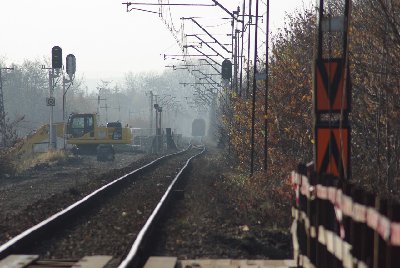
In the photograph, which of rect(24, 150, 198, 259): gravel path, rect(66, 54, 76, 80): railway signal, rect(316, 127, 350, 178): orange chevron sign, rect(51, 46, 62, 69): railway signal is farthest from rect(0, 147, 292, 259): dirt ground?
rect(66, 54, 76, 80): railway signal

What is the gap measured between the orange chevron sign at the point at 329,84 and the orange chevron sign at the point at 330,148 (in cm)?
33

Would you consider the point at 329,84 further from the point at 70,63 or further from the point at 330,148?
the point at 70,63

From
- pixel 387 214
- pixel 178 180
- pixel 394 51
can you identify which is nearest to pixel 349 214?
pixel 387 214

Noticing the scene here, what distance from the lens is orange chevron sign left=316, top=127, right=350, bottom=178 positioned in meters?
10.2

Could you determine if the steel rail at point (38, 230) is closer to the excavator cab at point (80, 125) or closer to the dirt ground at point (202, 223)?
the dirt ground at point (202, 223)

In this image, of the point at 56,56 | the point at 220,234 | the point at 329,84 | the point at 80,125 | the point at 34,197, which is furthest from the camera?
the point at 80,125

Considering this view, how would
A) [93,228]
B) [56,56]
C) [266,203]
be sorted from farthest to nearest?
1. [56,56]
2. [266,203]
3. [93,228]

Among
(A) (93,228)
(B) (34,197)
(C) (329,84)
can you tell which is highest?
(C) (329,84)

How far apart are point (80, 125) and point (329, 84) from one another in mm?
40162

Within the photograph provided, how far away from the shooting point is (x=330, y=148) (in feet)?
33.1

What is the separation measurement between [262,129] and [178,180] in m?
3.36

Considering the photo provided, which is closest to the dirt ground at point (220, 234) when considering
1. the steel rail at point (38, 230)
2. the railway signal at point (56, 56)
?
the steel rail at point (38, 230)

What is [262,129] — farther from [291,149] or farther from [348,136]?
[348,136]

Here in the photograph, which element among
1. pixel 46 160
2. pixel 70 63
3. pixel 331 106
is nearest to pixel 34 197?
pixel 331 106
